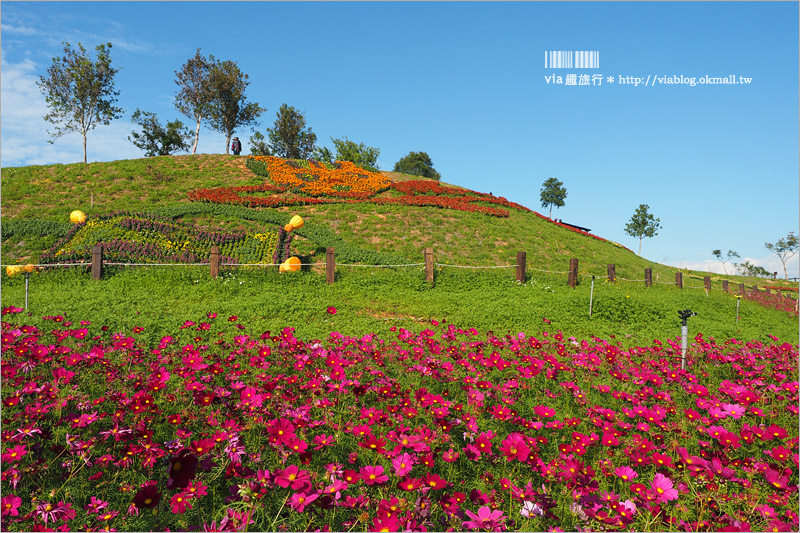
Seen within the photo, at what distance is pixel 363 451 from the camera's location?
2.76 metres

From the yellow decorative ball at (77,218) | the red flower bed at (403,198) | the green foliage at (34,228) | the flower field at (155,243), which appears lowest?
the flower field at (155,243)

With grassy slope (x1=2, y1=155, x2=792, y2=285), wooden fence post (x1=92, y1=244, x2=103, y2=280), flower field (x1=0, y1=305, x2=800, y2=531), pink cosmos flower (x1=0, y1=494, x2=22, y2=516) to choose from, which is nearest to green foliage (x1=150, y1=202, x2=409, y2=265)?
grassy slope (x1=2, y1=155, x2=792, y2=285)

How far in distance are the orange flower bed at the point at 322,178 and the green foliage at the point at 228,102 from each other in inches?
484

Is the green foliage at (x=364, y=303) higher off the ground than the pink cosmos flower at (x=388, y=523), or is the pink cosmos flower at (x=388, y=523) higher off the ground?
the green foliage at (x=364, y=303)

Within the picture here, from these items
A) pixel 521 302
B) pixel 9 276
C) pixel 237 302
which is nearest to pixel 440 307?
pixel 521 302

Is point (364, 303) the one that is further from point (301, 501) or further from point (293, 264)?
point (301, 501)

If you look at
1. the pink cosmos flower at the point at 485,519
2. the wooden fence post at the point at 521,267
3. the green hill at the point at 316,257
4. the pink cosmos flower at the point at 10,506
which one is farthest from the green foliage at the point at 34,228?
the pink cosmos flower at the point at 485,519

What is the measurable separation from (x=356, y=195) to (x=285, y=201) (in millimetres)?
4070

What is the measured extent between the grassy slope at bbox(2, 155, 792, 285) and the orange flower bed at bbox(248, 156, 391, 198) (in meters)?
1.68

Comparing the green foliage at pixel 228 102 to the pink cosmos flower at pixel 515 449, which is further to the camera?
the green foliage at pixel 228 102

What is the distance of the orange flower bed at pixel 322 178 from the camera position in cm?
2345

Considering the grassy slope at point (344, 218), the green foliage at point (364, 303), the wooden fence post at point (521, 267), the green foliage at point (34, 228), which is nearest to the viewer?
the green foliage at point (364, 303)

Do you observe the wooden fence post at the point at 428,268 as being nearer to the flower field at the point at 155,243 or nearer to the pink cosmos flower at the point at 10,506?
the flower field at the point at 155,243

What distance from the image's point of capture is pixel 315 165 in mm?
28703
